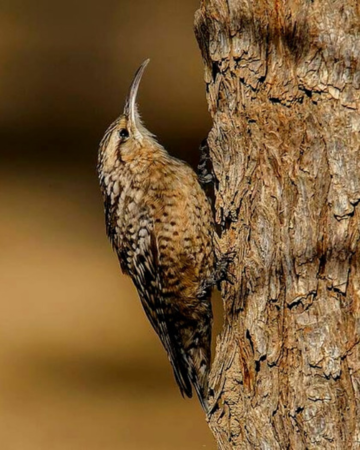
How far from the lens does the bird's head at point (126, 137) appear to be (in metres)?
3.91

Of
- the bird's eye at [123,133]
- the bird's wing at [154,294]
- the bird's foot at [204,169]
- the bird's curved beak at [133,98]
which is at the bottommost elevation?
the bird's wing at [154,294]

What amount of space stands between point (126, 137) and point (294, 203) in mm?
1350

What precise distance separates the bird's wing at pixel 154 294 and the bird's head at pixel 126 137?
30 centimetres

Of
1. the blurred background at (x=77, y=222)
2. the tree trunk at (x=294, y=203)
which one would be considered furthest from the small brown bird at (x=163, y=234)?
the tree trunk at (x=294, y=203)

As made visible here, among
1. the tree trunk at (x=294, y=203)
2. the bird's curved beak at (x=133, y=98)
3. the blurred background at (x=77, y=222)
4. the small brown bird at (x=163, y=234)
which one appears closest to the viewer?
the tree trunk at (x=294, y=203)

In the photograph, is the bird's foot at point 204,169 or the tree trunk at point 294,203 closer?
the tree trunk at point 294,203

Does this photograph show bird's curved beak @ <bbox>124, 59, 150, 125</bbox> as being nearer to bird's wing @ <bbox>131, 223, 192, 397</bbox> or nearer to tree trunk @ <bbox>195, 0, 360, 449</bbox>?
bird's wing @ <bbox>131, 223, 192, 397</bbox>

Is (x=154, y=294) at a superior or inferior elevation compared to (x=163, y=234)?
inferior

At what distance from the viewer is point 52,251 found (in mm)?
4320

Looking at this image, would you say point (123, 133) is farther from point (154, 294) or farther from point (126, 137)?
point (154, 294)

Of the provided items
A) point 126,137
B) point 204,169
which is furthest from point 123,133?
point 204,169

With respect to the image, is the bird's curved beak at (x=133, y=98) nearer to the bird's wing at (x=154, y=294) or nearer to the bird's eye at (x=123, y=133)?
the bird's eye at (x=123, y=133)

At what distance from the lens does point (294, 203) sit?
2.71 meters

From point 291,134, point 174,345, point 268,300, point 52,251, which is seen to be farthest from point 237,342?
point 52,251
